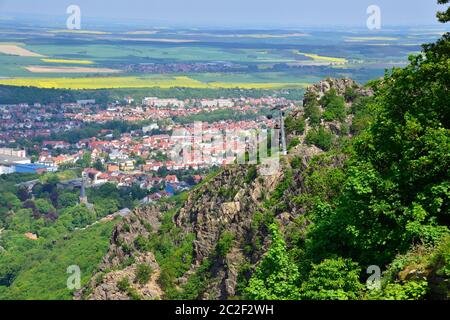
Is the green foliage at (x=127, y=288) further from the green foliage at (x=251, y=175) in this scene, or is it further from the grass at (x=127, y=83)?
the grass at (x=127, y=83)

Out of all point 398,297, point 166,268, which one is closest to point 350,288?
point 398,297

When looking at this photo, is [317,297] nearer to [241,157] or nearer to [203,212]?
[203,212]

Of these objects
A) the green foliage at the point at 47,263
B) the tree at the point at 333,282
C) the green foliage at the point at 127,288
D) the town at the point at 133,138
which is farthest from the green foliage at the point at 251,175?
the town at the point at 133,138

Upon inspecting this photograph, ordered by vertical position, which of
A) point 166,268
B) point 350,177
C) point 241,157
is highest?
point 350,177

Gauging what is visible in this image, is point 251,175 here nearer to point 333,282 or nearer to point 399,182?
point 399,182

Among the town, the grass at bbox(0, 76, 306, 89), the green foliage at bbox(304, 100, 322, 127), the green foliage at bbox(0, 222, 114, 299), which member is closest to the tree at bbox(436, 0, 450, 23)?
→ the green foliage at bbox(304, 100, 322, 127)

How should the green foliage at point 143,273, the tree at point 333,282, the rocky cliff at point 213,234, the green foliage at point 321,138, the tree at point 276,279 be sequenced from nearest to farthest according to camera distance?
1. the tree at point 333,282
2. the tree at point 276,279
3. the rocky cliff at point 213,234
4. the green foliage at point 143,273
5. the green foliage at point 321,138
